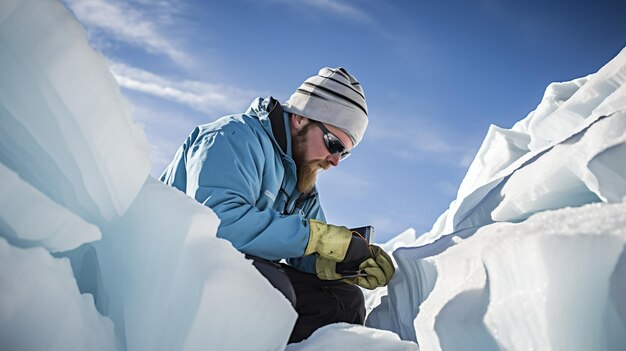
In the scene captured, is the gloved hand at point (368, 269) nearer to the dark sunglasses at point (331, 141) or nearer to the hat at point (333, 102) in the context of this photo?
the dark sunglasses at point (331, 141)

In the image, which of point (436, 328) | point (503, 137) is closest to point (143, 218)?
point (436, 328)

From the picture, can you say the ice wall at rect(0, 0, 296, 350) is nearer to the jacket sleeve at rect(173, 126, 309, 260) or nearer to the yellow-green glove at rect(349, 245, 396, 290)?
the jacket sleeve at rect(173, 126, 309, 260)

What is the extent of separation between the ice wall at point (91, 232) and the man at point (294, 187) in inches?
29.8

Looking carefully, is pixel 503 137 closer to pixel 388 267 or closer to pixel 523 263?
pixel 388 267

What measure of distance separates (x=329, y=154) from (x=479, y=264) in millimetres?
1521

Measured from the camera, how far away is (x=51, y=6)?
0.91 metres

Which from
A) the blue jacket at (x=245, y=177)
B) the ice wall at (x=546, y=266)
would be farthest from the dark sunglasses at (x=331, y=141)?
the ice wall at (x=546, y=266)

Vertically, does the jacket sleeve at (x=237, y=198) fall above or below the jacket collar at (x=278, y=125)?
below

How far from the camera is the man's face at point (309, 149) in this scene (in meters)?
2.58

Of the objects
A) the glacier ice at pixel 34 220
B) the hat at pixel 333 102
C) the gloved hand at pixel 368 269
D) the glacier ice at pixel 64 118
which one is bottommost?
the glacier ice at pixel 34 220

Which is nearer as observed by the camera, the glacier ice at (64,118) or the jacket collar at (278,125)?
the glacier ice at (64,118)

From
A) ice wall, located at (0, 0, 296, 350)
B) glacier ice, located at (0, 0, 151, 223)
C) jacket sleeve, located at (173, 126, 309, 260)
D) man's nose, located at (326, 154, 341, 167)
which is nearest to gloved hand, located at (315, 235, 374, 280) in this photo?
jacket sleeve, located at (173, 126, 309, 260)

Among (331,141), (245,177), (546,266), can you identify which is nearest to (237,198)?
(245,177)

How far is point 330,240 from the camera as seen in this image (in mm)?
2102
